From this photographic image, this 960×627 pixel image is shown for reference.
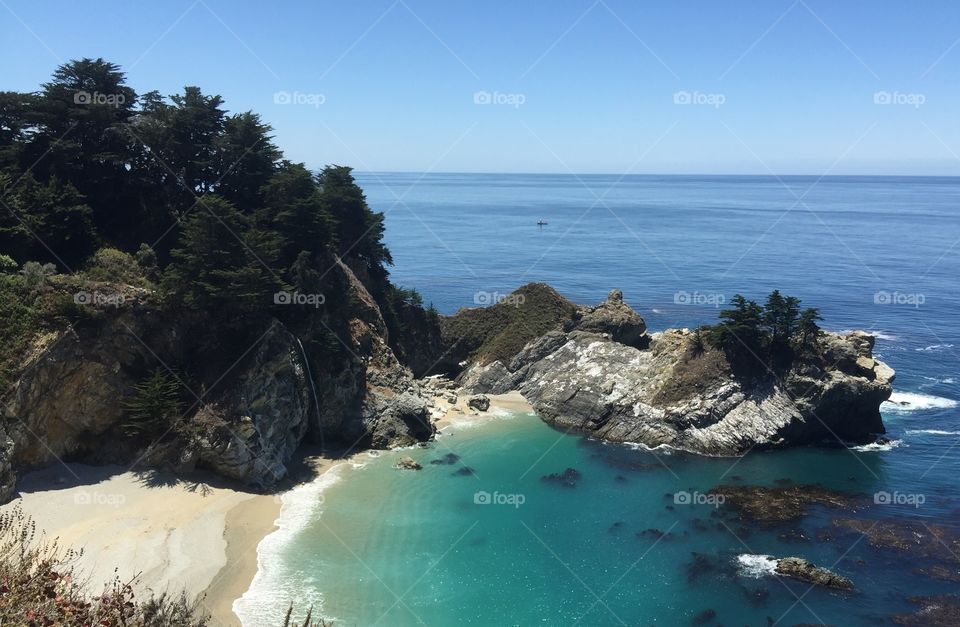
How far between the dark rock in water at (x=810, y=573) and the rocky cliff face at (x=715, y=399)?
43.7 ft

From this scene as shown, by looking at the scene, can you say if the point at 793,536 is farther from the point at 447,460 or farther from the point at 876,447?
the point at 447,460

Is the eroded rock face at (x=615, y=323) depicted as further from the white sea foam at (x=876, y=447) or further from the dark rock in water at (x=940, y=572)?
the dark rock in water at (x=940, y=572)

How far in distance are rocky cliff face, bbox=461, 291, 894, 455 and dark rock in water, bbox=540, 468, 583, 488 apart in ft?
20.0

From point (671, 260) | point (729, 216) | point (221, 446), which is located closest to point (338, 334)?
point (221, 446)

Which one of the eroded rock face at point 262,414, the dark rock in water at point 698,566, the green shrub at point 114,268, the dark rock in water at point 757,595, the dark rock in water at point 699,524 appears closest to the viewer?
the dark rock in water at point 757,595

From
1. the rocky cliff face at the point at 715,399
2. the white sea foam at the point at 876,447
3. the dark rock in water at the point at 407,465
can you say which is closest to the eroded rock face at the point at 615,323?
the rocky cliff face at the point at 715,399

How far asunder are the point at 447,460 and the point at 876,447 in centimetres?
2710

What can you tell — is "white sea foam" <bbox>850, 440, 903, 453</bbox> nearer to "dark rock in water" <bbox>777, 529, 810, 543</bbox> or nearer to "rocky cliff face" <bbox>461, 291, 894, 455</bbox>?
"rocky cliff face" <bbox>461, 291, 894, 455</bbox>

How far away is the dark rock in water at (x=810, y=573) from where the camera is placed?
26625mm

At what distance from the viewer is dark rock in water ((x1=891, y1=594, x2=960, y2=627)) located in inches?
957

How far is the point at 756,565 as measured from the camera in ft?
92.5

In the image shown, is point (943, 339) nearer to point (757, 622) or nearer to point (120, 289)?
point (757, 622)

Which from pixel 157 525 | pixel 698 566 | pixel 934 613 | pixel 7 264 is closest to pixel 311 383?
pixel 157 525

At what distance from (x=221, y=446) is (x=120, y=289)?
935 centimetres
